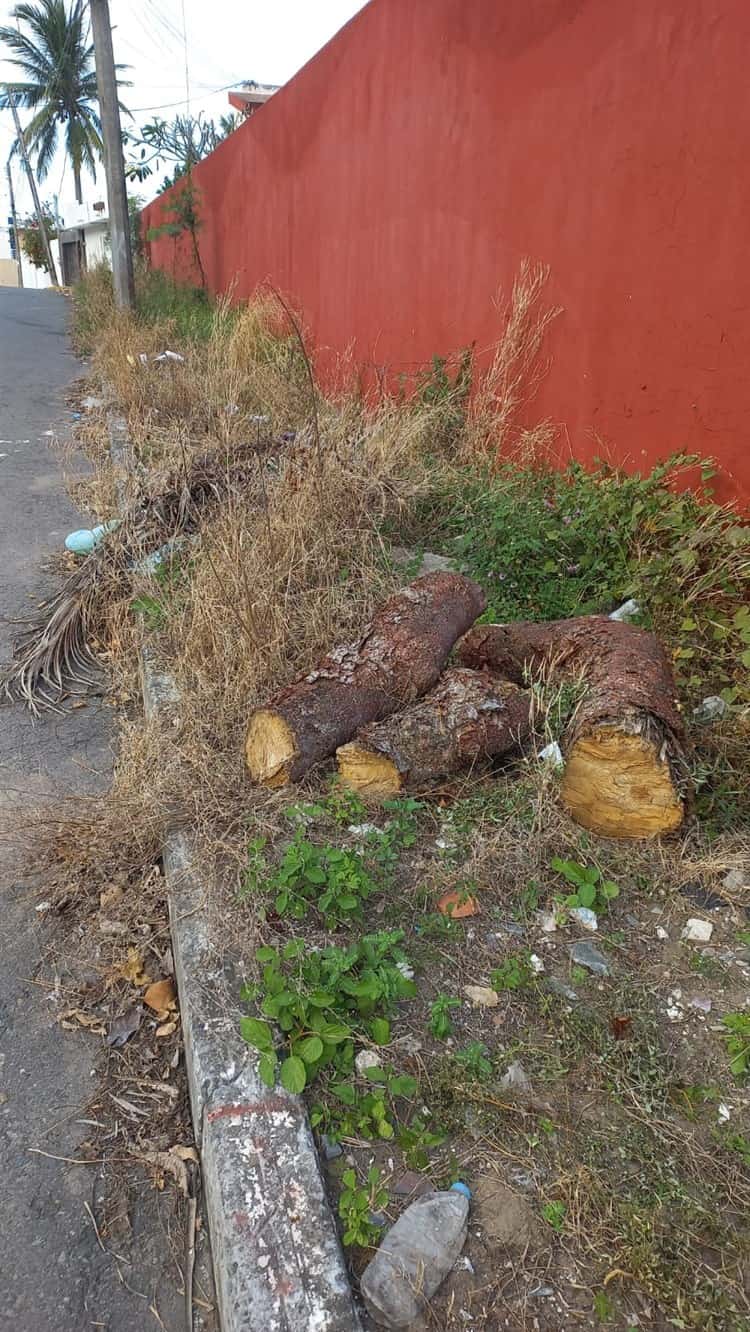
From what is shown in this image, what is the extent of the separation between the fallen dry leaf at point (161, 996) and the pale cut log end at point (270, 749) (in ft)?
2.14

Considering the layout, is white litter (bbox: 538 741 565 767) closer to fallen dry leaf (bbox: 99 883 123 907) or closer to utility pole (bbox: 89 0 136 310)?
fallen dry leaf (bbox: 99 883 123 907)

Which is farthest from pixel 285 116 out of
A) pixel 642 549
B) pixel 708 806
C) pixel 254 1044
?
pixel 254 1044

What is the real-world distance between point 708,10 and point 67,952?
4.11 m

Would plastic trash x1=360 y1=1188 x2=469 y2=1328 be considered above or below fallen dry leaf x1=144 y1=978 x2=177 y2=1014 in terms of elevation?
above

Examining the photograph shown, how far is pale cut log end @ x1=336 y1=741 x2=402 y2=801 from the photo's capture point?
242 centimetres

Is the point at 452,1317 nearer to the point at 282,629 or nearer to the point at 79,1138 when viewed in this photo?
the point at 79,1138

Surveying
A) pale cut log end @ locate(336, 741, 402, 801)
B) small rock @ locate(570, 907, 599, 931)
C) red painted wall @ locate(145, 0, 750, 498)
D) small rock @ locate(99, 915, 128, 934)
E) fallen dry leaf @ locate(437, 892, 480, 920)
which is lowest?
small rock @ locate(99, 915, 128, 934)

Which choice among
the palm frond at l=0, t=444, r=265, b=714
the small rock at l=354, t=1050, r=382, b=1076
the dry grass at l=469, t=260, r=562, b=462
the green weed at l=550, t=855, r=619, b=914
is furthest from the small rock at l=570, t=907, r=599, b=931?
the dry grass at l=469, t=260, r=562, b=462

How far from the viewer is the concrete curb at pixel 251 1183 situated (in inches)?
51.4

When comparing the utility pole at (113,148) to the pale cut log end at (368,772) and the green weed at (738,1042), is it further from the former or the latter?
the green weed at (738,1042)

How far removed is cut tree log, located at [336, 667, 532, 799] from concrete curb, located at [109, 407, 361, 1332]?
687 mm

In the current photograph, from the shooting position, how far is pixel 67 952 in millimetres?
2213

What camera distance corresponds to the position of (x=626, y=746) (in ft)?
7.16

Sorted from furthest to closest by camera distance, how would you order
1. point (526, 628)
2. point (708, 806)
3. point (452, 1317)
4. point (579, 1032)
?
1. point (526, 628)
2. point (708, 806)
3. point (579, 1032)
4. point (452, 1317)
